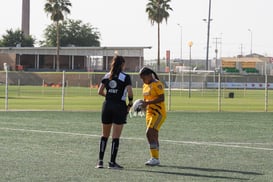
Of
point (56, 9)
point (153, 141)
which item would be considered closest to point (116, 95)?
point (153, 141)

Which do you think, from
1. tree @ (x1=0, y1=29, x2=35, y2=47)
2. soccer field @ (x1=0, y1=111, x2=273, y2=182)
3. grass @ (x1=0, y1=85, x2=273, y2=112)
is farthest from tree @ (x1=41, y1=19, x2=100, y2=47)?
soccer field @ (x1=0, y1=111, x2=273, y2=182)

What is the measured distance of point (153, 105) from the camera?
1272 cm

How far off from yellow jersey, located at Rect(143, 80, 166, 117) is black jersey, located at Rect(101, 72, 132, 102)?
2.81 ft

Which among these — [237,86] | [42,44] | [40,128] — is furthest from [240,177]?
[42,44]

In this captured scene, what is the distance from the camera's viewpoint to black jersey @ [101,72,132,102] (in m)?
11.7

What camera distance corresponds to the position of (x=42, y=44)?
5330 inches

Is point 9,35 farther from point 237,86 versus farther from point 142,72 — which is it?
point 142,72

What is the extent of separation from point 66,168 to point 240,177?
284 centimetres

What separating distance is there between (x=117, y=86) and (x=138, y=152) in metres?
2.81

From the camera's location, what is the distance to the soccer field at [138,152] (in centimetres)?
1105

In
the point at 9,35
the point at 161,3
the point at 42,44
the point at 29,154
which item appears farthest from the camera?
the point at 42,44

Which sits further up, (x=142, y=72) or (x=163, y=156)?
(x=142, y=72)

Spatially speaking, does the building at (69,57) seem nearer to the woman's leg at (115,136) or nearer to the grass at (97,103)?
the grass at (97,103)

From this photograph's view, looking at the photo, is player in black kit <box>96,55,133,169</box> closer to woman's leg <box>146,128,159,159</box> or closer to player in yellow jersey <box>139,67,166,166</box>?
player in yellow jersey <box>139,67,166,166</box>
